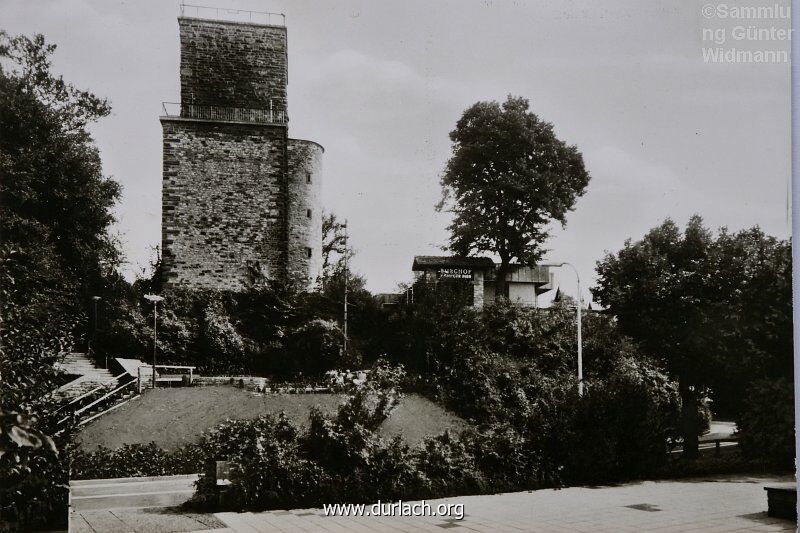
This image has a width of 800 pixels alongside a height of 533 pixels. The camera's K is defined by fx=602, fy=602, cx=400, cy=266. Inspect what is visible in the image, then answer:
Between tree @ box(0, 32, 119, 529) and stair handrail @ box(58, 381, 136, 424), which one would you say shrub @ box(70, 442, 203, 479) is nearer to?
stair handrail @ box(58, 381, 136, 424)

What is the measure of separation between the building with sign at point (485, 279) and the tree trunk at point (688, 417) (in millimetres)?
2877

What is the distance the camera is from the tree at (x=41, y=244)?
467 centimetres

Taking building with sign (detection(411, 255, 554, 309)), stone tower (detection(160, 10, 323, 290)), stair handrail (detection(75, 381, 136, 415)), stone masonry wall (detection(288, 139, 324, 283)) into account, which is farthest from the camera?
stone masonry wall (detection(288, 139, 324, 283))

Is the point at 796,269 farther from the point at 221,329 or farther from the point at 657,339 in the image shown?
the point at 221,329

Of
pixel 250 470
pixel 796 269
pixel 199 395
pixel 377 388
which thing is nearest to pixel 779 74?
pixel 796 269

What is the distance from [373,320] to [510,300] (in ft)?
9.29

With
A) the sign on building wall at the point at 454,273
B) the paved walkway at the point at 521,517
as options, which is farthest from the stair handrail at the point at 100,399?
the sign on building wall at the point at 454,273

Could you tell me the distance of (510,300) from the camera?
36.2ft

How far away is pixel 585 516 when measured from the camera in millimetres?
5633

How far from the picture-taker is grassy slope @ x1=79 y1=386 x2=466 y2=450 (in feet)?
20.3

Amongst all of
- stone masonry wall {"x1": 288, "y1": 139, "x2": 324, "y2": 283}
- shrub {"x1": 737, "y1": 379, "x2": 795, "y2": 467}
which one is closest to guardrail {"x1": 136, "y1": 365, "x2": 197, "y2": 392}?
stone masonry wall {"x1": 288, "y1": 139, "x2": 324, "y2": 283}

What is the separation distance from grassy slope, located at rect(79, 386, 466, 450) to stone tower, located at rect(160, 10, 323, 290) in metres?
1.93

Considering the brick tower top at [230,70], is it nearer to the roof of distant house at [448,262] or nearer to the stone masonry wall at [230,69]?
the stone masonry wall at [230,69]

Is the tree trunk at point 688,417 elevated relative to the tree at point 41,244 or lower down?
lower down
